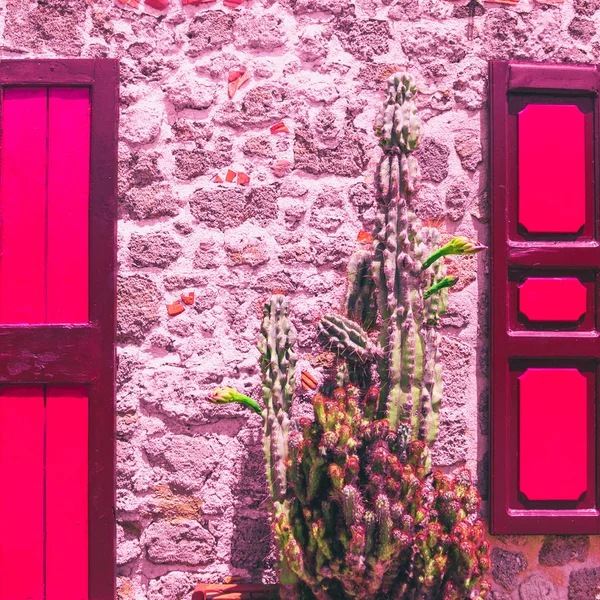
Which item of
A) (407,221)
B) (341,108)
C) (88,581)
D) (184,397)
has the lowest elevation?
(88,581)

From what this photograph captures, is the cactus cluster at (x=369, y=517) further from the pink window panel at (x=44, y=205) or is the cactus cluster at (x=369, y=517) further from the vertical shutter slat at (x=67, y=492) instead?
the pink window panel at (x=44, y=205)

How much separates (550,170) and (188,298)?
1777mm

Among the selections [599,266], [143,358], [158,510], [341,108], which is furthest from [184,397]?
[599,266]

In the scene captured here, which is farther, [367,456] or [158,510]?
[158,510]

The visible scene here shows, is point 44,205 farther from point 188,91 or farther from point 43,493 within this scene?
point 43,493

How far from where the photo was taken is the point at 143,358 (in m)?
2.86

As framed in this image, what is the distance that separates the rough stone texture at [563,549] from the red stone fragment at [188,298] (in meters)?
1.96

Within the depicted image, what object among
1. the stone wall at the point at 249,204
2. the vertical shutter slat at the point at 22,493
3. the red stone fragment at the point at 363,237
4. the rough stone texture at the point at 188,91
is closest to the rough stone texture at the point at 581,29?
the stone wall at the point at 249,204

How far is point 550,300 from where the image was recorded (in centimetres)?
290

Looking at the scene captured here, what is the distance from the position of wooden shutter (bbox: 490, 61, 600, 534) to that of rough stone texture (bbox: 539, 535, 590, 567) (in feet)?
0.25

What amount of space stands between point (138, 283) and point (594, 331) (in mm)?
2118

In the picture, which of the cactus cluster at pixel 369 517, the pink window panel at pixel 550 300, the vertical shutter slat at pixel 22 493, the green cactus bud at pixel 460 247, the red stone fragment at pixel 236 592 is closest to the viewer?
the cactus cluster at pixel 369 517

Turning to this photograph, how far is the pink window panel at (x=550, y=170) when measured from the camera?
9.55 ft

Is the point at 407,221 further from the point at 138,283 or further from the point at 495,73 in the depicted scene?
the point at 138,283
